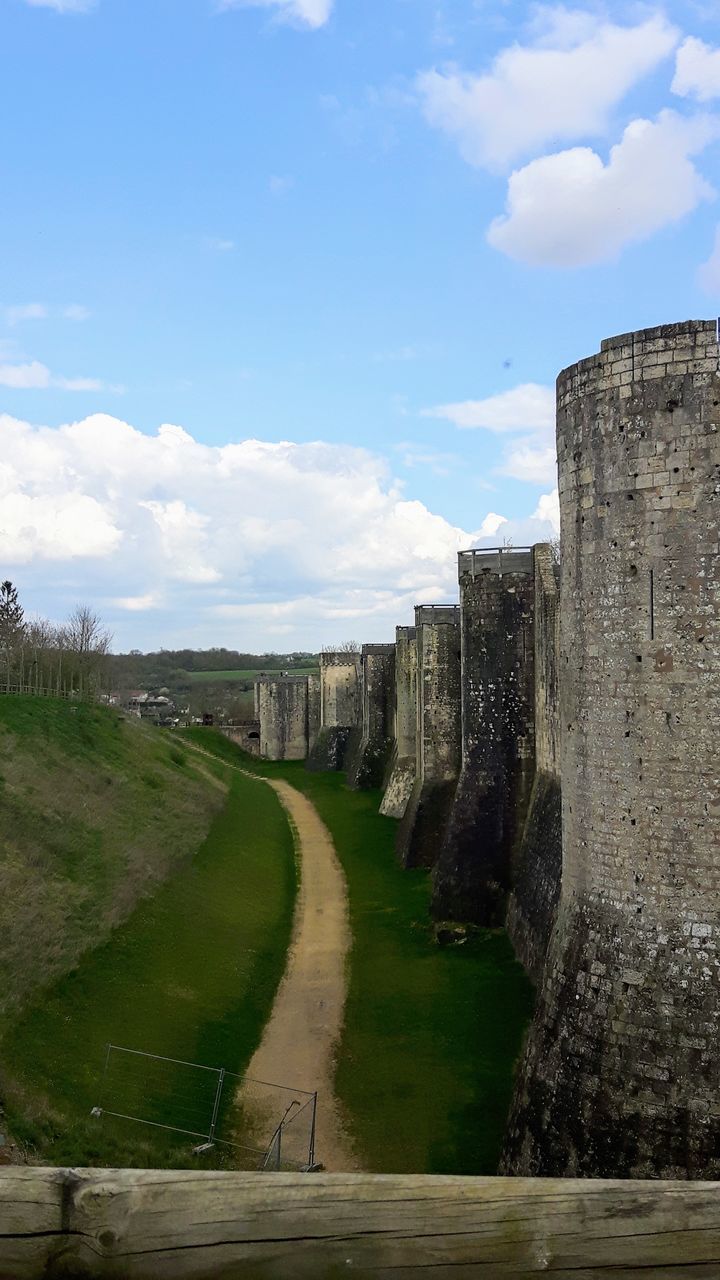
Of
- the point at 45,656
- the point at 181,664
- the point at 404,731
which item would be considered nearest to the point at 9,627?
the point at 45,656

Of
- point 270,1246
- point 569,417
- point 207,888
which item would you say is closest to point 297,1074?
point 207,888

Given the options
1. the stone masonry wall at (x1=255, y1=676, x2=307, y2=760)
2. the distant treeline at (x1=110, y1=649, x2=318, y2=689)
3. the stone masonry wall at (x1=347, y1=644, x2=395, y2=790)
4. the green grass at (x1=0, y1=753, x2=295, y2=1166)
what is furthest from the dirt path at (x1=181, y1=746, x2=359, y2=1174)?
the distant treeline at (x1=110, y1=649, x2=318, y2=689)

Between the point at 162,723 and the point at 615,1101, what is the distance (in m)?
64.8

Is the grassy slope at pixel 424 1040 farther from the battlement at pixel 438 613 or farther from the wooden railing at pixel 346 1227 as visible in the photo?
the wooden railing at pixel 346 1227

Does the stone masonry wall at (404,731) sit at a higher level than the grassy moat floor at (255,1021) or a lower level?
higher

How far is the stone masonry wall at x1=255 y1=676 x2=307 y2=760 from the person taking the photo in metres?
56.5

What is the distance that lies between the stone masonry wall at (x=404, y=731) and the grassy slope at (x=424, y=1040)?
10.1m

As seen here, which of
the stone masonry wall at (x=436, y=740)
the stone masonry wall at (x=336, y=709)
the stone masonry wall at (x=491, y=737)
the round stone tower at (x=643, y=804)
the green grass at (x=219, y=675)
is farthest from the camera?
the green grass at (x=219, y=675)

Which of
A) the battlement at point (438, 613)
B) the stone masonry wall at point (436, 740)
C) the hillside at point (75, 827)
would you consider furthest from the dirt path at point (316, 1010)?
the battlement at point (438, 613)

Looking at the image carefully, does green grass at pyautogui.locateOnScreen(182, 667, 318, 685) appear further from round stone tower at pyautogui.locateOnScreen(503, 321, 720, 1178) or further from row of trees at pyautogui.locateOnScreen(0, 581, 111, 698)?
round stone tower at pyautogui.locateOnScreen(503, 321, 720, 1178)

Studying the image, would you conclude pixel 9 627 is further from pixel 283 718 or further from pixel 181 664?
pixel 181 664

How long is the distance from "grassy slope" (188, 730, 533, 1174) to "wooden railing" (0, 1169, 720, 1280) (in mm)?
9827

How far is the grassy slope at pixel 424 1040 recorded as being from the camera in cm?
1148

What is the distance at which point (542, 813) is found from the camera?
17.8m
